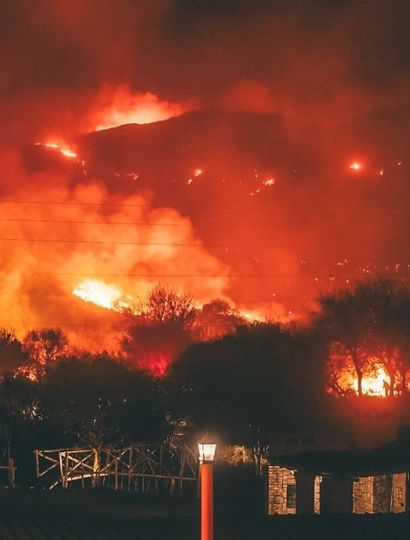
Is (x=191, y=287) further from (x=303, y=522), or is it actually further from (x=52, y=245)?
(x=303, y=522)

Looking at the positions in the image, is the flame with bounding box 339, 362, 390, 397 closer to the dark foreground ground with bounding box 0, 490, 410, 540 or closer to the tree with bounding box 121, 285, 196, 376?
the tree with bounding box 121, 285, 196, 376

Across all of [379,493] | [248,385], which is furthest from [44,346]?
[379,493]

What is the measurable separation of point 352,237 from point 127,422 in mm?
78544

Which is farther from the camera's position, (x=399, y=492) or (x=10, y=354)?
(x=10, y=354)

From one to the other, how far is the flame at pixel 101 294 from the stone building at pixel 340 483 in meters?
51.2

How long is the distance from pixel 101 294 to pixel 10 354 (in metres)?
22.4

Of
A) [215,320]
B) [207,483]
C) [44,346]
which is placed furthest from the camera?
[215,320]

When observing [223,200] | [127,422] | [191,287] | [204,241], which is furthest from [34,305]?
[223,200]

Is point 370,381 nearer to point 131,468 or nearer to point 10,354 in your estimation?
point 131,468

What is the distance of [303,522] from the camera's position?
17.9m

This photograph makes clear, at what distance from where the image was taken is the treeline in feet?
128

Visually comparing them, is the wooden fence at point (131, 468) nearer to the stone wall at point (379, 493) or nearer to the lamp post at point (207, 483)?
the stone wall at point (379, 493)

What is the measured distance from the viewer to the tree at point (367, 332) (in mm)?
45781

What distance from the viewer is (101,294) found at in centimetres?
8300
